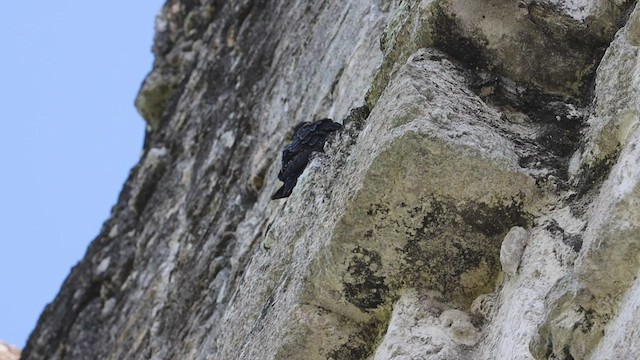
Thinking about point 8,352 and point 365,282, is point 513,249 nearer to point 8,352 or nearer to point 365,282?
point 365,282

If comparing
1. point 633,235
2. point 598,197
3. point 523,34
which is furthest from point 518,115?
point 633,235

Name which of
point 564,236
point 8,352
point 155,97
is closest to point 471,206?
point 564,236

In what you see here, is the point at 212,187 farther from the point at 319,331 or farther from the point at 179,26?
the point at 179,26

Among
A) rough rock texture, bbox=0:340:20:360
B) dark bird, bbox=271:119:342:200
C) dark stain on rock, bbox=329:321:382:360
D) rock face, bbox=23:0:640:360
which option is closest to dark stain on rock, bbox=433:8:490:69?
rock face, bbox=23:0:640:360

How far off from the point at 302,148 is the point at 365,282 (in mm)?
585

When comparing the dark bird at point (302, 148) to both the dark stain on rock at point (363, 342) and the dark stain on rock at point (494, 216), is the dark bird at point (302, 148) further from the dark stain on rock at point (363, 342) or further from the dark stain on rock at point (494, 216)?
the dark stain on rock at point (494, 216)

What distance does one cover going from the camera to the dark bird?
8.11ft

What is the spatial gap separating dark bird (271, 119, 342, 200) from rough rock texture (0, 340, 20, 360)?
20.6ft

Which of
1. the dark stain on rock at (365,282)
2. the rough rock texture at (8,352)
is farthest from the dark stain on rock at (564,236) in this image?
the rough rock texture at (8,352)

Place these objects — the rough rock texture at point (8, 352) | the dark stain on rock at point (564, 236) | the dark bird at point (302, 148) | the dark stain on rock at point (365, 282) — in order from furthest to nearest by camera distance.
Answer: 1. the rough rock texture at point (8, 352)
2. the dark bird at point (302, 148)
3. the dark stain on rock at point (365, 282)
4. the dark stain on rock at point (564, 236)

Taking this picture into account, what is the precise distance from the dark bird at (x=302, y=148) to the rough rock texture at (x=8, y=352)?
6292 millimetres

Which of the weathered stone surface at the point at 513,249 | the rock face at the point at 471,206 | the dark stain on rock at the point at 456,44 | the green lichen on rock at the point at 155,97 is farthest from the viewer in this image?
the green lichen on rock at the point at 155,97

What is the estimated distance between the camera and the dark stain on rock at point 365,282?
194cm

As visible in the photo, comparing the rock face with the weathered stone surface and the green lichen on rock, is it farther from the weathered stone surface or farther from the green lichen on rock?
the green lichen on rock
